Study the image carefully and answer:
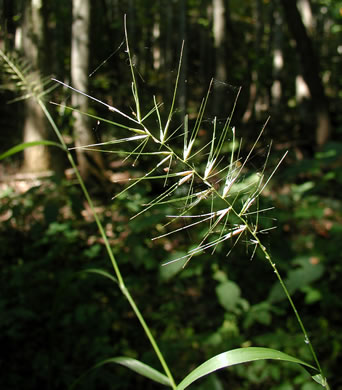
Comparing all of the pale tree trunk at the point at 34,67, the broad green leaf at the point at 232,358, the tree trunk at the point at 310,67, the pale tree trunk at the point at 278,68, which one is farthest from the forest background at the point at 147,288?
the pale tree trunk at the point at 278,68

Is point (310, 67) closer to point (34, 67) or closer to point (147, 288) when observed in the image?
point (34, 67)

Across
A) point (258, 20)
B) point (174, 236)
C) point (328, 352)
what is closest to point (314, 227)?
point (328, 352)

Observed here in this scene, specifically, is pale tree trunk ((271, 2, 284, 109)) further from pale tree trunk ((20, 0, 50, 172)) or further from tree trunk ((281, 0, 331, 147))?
pale tree trunk ((20, 0, 50, 172))

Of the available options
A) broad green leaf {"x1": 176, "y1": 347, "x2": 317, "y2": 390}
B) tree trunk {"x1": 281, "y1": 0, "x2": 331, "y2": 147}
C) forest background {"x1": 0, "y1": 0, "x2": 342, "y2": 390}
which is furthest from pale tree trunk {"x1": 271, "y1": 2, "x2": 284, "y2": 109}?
broad green leaf {"x1": 176, "y1": 347, "x2": 317, "y2": 390}

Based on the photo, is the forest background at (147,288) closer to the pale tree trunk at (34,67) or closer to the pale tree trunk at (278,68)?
the pale tree trunk at (34,67)

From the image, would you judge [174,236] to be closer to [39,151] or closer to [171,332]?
[171,332]

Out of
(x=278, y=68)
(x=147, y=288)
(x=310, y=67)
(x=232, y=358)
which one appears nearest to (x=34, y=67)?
(x=147, y=288)
